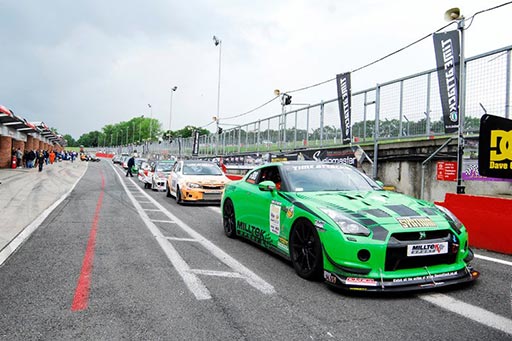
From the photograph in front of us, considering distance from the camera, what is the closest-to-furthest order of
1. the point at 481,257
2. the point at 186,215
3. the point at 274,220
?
1. the point at 274,220
2. the point at 481,257
3. the point at 186,215

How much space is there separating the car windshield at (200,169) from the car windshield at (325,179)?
864 cm

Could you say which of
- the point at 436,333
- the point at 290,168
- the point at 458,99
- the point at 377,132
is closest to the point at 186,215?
the point at 290,168

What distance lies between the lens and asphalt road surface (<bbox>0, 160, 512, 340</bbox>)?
132 inches

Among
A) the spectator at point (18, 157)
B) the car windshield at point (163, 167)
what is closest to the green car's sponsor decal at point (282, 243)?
the car windshield at point (163, 167)

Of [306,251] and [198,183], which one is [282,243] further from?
[198,183]

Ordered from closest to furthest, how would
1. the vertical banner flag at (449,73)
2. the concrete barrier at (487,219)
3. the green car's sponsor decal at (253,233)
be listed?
the green car's sponsor decal at (253,233) → the concrete barrier at (487,219) → the vertical banner flag at (449,73)

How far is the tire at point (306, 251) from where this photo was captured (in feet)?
15.0

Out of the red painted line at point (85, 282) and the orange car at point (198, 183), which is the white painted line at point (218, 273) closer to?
the red painted line at point (85, 282)

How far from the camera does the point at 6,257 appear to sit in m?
6.00

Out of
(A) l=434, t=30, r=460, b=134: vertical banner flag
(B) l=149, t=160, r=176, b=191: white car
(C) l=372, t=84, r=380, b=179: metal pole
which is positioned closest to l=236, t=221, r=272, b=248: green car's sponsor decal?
(A) l=434, t=30, r=460, b=134: vertical banner flag

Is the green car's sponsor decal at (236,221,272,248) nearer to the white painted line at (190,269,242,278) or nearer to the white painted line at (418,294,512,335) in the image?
the white painted line at (190,269,242,278)

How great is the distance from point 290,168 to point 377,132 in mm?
7280

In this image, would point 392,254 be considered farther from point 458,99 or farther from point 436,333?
point 458,99

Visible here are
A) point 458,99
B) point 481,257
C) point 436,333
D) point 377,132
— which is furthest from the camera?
point 377,132
